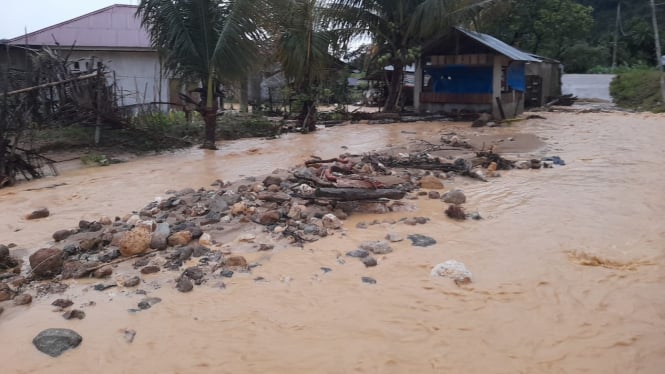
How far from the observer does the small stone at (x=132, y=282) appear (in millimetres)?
4484

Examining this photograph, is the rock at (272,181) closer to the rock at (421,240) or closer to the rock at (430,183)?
the rock at (430,183)

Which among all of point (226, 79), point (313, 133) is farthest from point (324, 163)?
point (313, 133)

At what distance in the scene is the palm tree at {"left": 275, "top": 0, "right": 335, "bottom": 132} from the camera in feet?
46.3

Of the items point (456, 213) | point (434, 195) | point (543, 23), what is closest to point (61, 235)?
point (456, 213)

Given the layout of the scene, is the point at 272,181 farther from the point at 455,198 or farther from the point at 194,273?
the point at 194,273

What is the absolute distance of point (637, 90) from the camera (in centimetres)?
2494

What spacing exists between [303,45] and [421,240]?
9.81m

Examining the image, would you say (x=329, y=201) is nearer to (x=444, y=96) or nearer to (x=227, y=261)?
(x=227, y=261)

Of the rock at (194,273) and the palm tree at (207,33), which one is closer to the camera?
the rock at (194,273)

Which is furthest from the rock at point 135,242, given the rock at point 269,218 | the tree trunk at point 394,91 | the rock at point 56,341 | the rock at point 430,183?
the tree trunk at point 394,91

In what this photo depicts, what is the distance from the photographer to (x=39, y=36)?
16.5 metres

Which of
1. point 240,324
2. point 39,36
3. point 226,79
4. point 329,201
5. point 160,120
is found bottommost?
point 240,324

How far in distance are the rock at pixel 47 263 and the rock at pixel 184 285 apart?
1.18 metres

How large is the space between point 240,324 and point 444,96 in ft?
55.5
